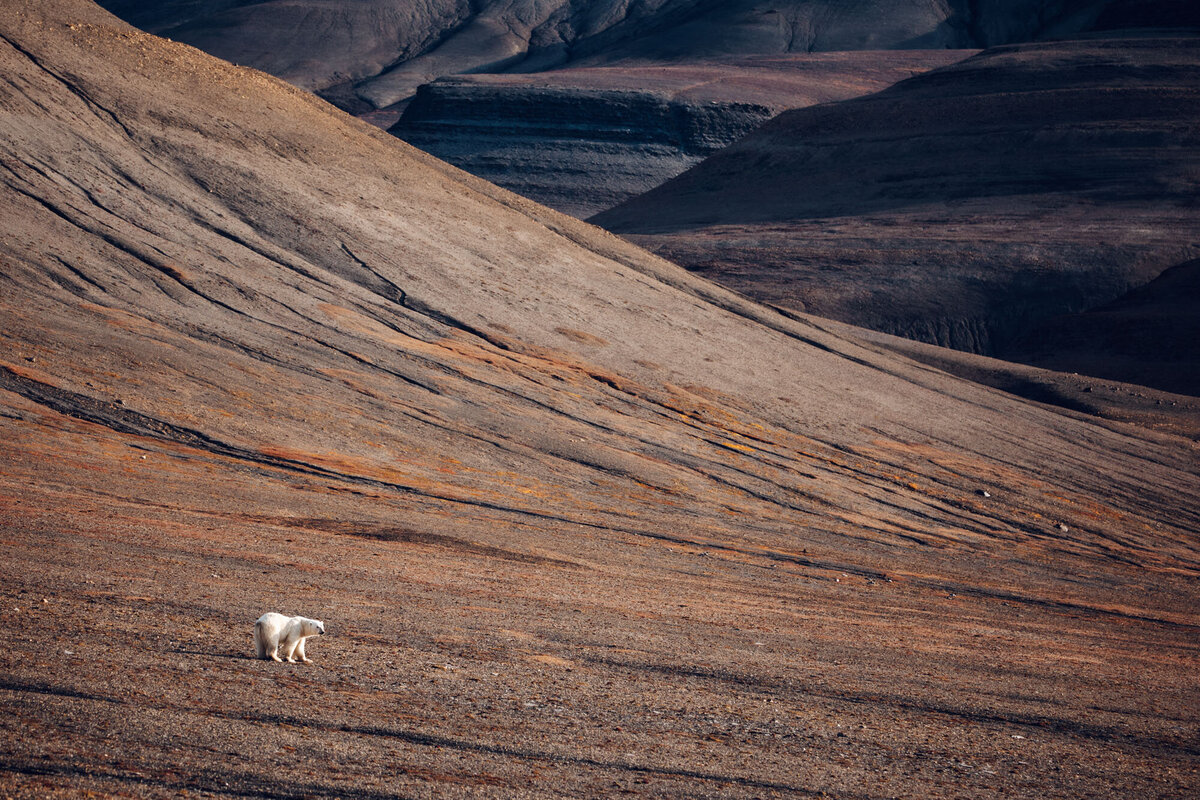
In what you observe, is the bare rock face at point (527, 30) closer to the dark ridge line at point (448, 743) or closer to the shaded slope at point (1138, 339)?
the shaded slope at point (1138, 339)

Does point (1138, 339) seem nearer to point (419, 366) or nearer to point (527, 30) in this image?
point (419, 366)

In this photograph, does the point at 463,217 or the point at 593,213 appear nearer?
the point at 463,217

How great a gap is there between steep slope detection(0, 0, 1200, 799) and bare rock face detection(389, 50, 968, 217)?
180 ft

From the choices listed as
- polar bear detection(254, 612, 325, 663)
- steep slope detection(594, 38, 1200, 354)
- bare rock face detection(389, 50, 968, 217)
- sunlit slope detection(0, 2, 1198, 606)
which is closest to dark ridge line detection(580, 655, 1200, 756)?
polar bear detection(254, 612, 325, 663)

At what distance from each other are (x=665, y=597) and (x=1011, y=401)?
24144mm

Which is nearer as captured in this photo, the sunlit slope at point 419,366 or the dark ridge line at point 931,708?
the dark ridge line at point 931,708

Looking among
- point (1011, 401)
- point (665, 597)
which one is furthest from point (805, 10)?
point (665, 597)

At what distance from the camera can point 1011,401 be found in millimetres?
34000

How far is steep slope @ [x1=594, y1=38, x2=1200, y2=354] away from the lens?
173ft

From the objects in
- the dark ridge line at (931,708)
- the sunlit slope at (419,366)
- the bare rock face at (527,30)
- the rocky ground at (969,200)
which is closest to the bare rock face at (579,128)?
the rocky ground at (969,200)

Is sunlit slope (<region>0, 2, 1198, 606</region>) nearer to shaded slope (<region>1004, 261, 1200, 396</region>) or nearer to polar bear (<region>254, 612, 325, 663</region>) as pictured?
polar bear (<region>254, 612, 325, 663</region>)

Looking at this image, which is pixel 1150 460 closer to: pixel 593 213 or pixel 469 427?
pixel 469 427

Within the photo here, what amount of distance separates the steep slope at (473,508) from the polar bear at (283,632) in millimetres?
149

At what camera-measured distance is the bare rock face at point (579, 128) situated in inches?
3573
